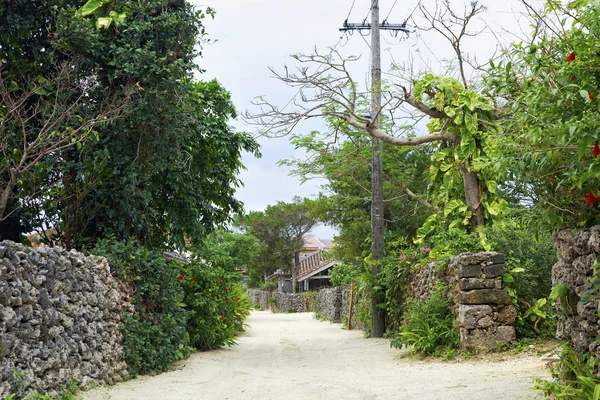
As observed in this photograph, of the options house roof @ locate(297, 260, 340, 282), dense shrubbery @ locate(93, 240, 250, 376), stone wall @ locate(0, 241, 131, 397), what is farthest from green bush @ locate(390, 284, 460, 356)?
house roof @ locate(297, 260, 340, 282)

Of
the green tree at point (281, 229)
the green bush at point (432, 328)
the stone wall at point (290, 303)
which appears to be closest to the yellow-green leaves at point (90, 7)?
the green bush at point (432, 328)

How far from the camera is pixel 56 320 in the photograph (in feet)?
22.4

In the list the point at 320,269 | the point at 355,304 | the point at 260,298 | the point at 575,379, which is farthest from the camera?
the point at 260,298

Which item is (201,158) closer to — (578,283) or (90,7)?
(90,7)

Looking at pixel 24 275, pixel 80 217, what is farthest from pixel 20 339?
pixel 80 217

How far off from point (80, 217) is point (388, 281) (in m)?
7.40

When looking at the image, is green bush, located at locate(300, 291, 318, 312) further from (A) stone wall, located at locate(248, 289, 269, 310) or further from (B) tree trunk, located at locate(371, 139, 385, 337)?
(B) tree trunk, located at locate(371, 139, 385, 337)

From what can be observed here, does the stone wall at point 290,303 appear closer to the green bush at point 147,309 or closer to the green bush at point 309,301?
the green bush at point 309,301

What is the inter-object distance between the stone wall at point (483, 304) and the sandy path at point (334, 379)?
23.4 inches

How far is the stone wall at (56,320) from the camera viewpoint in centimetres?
594

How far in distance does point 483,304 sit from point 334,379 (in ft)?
9.92

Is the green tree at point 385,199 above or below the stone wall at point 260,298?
above

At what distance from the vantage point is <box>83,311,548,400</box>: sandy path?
23.3ft

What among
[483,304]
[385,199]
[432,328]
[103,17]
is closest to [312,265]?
[385,199]
